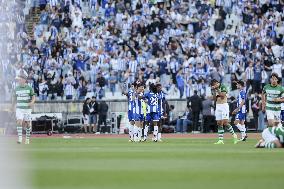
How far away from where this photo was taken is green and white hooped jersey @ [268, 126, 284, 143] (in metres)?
23.9

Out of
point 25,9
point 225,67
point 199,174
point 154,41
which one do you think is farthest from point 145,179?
point 25,9

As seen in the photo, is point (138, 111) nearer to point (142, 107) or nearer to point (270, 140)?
point (142, 107)

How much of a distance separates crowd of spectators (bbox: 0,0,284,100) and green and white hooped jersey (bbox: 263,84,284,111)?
12245 millimetres

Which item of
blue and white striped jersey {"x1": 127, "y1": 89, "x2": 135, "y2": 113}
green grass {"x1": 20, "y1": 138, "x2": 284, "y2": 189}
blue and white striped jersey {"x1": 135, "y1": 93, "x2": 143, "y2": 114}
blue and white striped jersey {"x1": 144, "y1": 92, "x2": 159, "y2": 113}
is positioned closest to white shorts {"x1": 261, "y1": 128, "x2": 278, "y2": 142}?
green grass {"x1": 20, "y1": 138, "x2": 284, "y2": 189}

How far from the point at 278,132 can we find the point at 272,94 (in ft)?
18.0

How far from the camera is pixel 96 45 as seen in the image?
153 feet

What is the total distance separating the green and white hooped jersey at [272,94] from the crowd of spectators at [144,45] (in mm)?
12245

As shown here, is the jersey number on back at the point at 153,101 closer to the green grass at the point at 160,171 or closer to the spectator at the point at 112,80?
the spectator at the point at 112,80

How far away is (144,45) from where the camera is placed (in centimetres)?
4603

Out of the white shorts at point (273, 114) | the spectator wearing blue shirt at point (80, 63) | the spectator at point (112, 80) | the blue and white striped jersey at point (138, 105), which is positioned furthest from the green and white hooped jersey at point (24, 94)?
the spectator wearing blue shirt at point (80, 63)

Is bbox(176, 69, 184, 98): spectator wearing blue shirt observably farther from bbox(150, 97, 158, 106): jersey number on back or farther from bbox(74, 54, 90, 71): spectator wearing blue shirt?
bbox(150, 97, 158, 106): jersey number on back

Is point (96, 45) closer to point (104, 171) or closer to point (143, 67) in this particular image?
point (143, 67)

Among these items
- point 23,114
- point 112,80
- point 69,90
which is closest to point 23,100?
point 23,114

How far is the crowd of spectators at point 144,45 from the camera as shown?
43219 mm
